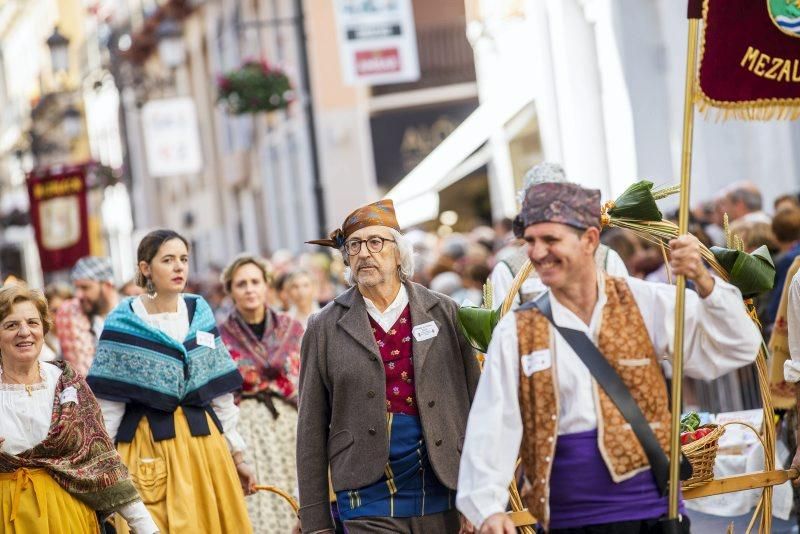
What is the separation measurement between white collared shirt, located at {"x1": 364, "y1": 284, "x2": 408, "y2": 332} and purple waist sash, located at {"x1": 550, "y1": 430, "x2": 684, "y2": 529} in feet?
5.58

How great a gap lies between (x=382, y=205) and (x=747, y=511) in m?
2.67

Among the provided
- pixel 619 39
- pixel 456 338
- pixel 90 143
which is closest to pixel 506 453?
pixel 456 338

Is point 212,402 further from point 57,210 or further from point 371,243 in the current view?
point 57,210

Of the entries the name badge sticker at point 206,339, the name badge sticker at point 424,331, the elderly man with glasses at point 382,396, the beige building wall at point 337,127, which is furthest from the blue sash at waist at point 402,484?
the beige building wall at point 337,127

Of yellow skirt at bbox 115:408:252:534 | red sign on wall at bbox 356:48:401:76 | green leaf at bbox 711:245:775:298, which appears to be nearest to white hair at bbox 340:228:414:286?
green leaf at bbox 711:245:775:298

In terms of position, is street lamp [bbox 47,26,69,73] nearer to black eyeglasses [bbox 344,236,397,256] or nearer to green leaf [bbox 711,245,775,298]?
black eyeglasses [bbox 344,236,397,256]

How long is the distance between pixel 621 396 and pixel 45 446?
113 inches

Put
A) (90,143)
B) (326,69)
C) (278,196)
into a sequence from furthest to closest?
(90,143) → (278,196) → (326,69)

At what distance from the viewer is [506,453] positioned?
17.1ft

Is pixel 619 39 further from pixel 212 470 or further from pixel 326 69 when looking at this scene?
pixel 326 69

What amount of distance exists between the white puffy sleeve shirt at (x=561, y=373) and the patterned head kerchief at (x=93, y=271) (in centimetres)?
663

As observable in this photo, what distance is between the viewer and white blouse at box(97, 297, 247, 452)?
808 cm

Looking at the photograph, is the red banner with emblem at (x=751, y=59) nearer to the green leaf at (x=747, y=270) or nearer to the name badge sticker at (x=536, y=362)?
the green leaf at (x=747, y=270)

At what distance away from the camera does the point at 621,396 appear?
5.17 meters
